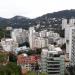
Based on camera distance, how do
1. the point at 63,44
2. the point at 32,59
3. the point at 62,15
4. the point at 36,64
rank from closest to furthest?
the point at 36,64, the point at 32,59, the point at 63,44, the point at 62,15

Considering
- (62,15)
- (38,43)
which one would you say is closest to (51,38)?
(38,43)

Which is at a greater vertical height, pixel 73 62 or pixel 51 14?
pixel 51 14

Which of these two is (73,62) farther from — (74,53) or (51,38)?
(51,38)

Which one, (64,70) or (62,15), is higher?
(62,15)

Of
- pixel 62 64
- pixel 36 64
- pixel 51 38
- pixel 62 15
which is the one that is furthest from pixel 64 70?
pixel 62 15

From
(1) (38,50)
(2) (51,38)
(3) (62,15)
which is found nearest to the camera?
(1) (38,50)

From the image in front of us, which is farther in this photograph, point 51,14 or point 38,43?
point 51,14

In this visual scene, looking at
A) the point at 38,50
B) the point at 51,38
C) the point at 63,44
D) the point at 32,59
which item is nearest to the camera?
the point at 32,59

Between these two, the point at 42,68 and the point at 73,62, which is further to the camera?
the point at 73,62

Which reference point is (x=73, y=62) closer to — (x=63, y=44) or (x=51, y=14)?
(x=63, y=44)
